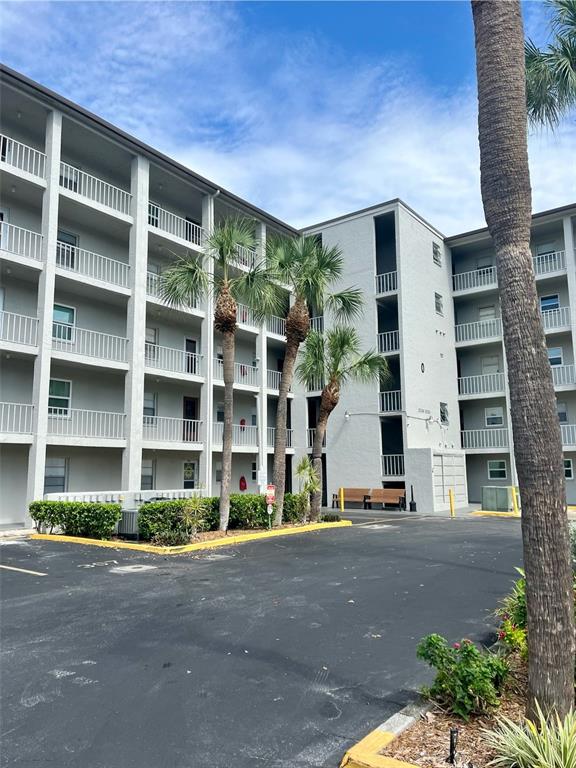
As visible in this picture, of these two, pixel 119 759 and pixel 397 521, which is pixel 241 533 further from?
pixel 119 759

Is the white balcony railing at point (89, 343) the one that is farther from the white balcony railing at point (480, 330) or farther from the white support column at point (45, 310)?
the white balcony railing at point (480, 330)

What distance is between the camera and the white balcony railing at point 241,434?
2493 centimetres

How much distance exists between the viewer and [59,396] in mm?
20453

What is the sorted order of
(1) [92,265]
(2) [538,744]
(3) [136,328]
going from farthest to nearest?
(1) [92,265]
(3) [136,328]
(2) [538,744]

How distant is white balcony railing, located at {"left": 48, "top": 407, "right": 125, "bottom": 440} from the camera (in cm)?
1944

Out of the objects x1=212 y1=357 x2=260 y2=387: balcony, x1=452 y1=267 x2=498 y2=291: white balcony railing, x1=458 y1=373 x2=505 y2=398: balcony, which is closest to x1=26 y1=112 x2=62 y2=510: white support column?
x1=212 y1=357 x2=260 y2=387: balcony

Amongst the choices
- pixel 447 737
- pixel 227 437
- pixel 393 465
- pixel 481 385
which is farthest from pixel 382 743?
pixel 481 385

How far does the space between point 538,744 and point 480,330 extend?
2955cm

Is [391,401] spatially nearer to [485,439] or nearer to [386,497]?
[386,497]

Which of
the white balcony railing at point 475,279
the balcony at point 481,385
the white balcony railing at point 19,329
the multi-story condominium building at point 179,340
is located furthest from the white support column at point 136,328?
the white balcony railing at point 475,279

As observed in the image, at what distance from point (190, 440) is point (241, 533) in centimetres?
868

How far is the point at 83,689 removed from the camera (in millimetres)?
A: 4938

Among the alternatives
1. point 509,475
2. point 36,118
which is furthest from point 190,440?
point 509,475

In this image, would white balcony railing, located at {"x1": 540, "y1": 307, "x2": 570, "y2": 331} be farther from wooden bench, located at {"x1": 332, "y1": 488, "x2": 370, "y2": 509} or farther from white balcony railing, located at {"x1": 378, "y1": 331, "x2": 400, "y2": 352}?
wooden bench, located at {"x1": 332, "y1": 488, "x2": 370, "y2": 509}
